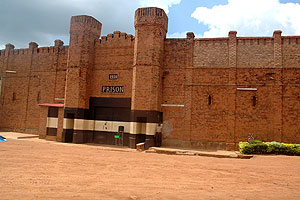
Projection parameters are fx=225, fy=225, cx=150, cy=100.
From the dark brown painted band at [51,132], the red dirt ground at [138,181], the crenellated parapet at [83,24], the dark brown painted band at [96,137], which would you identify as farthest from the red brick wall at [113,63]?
the red dirt ground at [138,181]

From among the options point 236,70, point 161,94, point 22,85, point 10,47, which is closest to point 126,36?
point 161,94

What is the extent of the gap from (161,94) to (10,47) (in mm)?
18772

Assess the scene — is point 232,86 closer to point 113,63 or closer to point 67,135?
point 113,63

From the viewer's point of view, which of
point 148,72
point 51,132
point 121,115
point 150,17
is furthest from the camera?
point 51,132

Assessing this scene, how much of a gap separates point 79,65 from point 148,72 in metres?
6.20

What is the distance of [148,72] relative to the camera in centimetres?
1727

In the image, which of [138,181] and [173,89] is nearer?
[138,181]

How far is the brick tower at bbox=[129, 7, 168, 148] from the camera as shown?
17.0 metres

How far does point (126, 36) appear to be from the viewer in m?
19.5

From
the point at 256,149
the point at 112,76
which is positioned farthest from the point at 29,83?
the point at 256,149

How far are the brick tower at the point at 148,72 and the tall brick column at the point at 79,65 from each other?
4.48m

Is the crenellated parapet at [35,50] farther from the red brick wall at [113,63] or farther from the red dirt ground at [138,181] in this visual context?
the red dirt ground at [138,181]

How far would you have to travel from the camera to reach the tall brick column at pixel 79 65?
18.9 metres

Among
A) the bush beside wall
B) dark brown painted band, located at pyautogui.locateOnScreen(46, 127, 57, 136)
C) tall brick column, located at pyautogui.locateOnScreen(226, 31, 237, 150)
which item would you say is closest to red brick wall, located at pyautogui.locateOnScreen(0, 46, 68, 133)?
dark brown painted band, located at pyautogui.locateOnScreen(46, 127, 57, 136)
